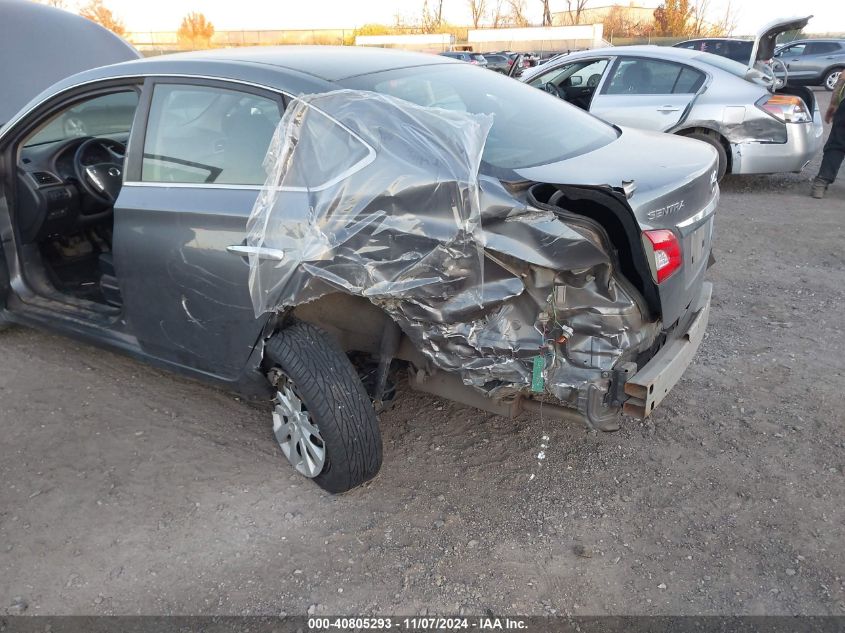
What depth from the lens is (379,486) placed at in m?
2.94

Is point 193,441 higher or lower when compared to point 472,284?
lower

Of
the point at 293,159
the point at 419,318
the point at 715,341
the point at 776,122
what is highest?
the point at 293,159

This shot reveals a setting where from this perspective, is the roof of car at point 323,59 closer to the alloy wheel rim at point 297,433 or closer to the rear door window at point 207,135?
the rear door window at point 207,135

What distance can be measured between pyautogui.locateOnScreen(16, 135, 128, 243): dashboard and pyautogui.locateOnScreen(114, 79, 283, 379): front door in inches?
38.4

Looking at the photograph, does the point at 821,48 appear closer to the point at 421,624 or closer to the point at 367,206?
the point at 367,206

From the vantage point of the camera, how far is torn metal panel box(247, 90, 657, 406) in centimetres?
233

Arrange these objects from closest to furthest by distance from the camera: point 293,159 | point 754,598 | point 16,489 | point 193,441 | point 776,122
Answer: point 754,598, point 293,159, point 16,489, point 193,441, point 776,122

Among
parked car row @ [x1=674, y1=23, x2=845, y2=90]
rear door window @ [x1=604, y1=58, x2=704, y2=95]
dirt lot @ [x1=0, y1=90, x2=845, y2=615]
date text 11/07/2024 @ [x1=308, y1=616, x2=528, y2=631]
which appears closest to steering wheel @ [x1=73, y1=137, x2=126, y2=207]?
dirt lot @ [x1=0, y1=90, x2=845, y2=615]

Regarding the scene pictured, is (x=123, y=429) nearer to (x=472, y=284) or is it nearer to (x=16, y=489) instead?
(x=16, y=489)

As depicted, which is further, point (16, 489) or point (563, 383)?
point (16, 489)

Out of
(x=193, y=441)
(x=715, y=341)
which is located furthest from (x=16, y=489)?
(x=715, y=341)

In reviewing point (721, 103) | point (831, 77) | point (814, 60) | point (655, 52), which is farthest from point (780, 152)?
point (814, 60)

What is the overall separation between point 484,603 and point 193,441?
63.9 inches

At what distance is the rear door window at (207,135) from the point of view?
275 centimetres
